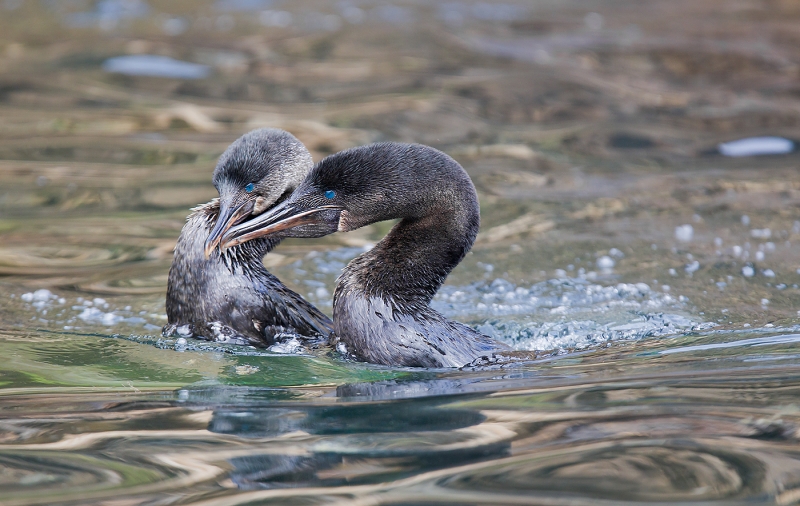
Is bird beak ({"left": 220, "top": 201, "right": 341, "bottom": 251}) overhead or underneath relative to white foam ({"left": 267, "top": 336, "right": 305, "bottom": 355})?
overhead

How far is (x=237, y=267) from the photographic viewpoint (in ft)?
15.6

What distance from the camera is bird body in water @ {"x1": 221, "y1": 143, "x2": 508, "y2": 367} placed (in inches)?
166

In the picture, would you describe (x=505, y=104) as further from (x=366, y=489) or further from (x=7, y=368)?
(x=366, y=489)

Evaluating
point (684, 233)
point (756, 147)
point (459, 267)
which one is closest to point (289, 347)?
point (459, 267)

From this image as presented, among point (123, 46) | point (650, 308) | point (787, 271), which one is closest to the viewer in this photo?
point (650, 308)

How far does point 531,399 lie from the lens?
3584 mm

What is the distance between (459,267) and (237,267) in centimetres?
195

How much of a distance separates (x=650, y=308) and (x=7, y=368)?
3.28 metres

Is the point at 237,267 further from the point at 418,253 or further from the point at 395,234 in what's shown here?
the point at 418,253

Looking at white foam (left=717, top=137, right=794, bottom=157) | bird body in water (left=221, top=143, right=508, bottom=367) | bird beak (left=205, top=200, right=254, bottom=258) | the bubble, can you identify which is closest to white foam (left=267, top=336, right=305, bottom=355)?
bird body in water (left=221, top=143, right=508, bottom=367)

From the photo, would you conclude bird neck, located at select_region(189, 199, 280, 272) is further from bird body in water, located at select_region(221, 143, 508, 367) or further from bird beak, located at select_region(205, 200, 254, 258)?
bird body in water, located at select_region(221, 143, 508, 367)

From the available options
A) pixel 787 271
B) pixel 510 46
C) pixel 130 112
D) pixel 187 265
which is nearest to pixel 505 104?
pixel 510 46

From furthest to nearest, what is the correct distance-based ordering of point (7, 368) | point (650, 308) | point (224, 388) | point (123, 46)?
point (123, 46) → point (650, 308) → point (7, 368) → point (224, 388)

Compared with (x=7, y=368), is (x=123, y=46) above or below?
above
